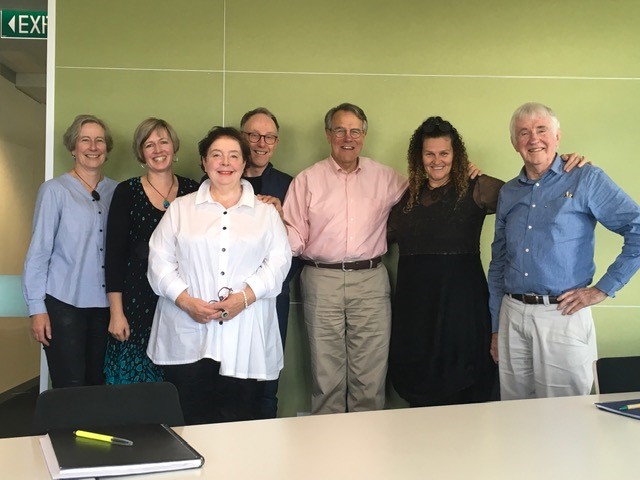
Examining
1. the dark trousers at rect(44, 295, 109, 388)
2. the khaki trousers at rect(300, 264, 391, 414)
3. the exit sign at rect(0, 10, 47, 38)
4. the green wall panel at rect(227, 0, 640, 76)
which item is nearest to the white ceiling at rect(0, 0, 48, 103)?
the exit sign at rect(0, 10, 47, 38)

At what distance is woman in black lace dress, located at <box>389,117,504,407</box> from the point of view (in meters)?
4.12

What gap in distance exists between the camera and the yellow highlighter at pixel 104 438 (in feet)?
6.03

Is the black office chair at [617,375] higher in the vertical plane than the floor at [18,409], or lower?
higher

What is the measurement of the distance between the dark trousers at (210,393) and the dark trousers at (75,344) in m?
0.66

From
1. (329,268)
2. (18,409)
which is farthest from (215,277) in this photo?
(18,409)

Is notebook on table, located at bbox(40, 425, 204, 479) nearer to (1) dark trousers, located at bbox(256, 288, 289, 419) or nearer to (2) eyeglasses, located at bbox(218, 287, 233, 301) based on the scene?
(2) eyeglasses, located at bbox(218, 287, 233, 301)

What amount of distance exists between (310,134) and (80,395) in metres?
3.00

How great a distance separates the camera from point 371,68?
4.89 meters

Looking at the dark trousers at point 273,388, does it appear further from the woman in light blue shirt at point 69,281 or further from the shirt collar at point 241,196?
the woman in light blue shirt at point 69,281

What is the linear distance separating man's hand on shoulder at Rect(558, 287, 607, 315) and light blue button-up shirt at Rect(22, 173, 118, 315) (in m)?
2.50

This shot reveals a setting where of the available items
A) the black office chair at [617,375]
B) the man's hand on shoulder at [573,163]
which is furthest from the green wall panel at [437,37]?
the black office chair at [617,375]

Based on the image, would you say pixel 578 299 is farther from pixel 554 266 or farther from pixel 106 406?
pixel 106 406

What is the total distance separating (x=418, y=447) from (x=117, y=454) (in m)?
0.78

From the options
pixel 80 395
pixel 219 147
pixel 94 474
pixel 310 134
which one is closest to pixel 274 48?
Result: pixel 310 134
